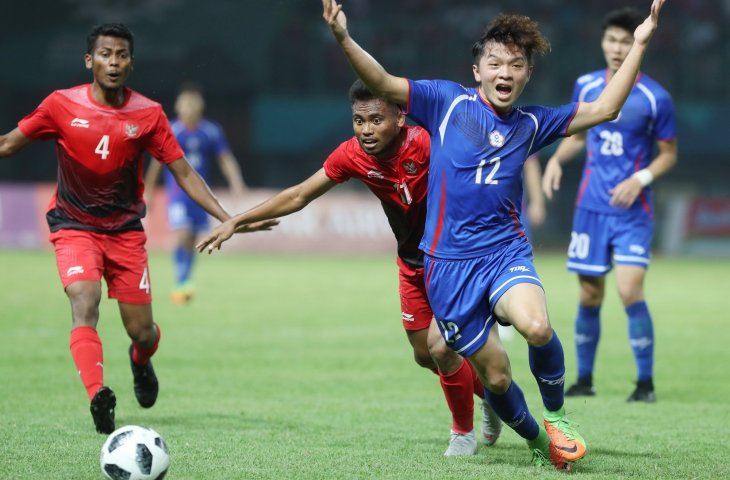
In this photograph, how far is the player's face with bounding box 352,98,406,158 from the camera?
5.89m

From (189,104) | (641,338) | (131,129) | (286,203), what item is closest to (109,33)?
(131,129)

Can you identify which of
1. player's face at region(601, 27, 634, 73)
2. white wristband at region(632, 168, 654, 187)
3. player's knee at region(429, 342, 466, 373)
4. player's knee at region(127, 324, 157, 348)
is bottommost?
player's knee at region(127, 324, 157, 348)

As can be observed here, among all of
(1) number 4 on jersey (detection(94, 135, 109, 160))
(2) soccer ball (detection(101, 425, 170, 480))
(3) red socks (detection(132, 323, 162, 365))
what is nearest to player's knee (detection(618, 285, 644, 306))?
(3) red socks (detection(132, 323, 162, 365))

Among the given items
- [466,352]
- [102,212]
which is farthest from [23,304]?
[466,352]

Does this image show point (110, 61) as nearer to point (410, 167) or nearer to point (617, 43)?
point (410, 167)

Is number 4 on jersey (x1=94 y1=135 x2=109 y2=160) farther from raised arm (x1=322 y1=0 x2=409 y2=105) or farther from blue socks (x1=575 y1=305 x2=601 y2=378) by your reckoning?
blue socks (x1=575 y1=305 x2=601 y2=378)

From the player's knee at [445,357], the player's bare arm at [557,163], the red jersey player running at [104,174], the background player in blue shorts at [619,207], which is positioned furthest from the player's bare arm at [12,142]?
the background player in blue shorts at [619,207]

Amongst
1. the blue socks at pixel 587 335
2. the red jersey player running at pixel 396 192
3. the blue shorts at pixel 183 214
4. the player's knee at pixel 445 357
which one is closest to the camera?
the red jersey player running at pixel 396 192

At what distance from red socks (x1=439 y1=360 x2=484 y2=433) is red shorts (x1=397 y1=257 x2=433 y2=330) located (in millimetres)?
351

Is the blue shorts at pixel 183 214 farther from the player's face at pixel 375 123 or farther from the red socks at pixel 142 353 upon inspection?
the player's face at pixel 375 123

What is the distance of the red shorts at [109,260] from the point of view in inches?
269

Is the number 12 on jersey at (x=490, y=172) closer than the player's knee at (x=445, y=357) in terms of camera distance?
Yes

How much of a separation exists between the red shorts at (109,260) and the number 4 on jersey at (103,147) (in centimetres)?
47

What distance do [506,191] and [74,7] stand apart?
72.5 ft
